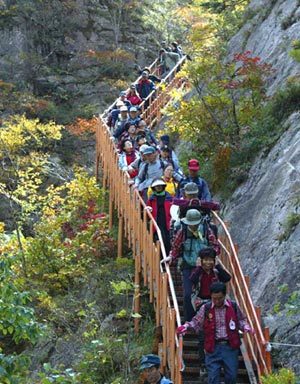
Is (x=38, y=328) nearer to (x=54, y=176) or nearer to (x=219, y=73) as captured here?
(x=219, y=73)

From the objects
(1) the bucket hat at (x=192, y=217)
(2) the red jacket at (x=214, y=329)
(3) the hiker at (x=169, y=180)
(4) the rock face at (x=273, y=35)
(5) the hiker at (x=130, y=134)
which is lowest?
(5) the hiker at (x=130, y=134)

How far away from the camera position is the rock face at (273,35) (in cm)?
1520

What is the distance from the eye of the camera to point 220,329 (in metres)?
7.06

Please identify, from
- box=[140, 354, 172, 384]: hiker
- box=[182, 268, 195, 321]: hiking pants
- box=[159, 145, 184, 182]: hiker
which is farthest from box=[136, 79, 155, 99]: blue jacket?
box=[140, 354, 172, 384]: hiker

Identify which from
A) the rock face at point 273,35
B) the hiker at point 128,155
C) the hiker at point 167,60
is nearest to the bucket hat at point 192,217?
the hiker at point 128,155

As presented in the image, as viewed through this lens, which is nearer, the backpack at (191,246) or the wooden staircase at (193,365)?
the wooden staircase at (193,365)

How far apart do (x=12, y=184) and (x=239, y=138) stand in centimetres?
904

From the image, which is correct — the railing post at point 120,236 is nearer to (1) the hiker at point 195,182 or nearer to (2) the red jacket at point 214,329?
(1) the hiker at point 195,182

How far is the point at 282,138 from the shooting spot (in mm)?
12523

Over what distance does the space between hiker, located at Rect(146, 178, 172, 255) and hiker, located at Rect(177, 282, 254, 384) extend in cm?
361

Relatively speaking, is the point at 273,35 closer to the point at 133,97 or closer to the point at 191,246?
the point at 133,97

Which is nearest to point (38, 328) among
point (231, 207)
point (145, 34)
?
point (231, 207)

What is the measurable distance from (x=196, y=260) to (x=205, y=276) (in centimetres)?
52

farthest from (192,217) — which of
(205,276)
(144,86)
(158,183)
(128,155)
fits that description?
(144,86)
